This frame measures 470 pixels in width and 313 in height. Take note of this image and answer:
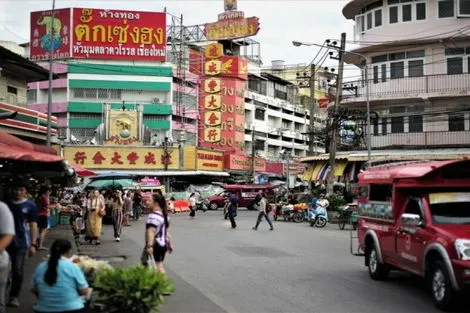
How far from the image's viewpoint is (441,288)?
907 cm

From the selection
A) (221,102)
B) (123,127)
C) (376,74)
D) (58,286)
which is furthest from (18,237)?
(221,102)

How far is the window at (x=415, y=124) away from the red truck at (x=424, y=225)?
891 inches

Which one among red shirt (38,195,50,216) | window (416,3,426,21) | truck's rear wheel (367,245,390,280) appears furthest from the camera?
window (416,3,426,21)

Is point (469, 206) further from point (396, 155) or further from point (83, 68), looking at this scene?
point (83, 68)

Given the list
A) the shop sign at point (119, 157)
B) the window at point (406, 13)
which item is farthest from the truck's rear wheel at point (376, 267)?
the shop sign at point (119, 157)

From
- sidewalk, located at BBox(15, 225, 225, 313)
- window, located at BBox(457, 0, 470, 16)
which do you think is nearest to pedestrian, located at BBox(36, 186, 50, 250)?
sidewalk, located at BBox(15, 225, 225, 313)

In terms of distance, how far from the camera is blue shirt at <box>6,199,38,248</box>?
27.4 ft

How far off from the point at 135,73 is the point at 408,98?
111ft

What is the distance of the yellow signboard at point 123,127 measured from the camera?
2131 inches

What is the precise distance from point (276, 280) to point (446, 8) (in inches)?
1049

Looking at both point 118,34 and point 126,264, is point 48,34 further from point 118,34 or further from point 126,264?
point 126,264

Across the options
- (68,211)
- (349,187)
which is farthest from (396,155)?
(68,211)

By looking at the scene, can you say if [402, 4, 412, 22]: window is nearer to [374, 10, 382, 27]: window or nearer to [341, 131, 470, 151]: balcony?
[374, 10, 382, 27]: window

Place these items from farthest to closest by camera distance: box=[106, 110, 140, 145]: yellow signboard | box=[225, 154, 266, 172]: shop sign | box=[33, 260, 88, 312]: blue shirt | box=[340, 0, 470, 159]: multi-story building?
box=[225, 154, 266, 172]: shop sign < box=[106, 110, 140, 145]: yellow signboard < box=[340, 0, 470, 159]: multi-story building < box=[33, 260, 88, 312]: blue shirt
